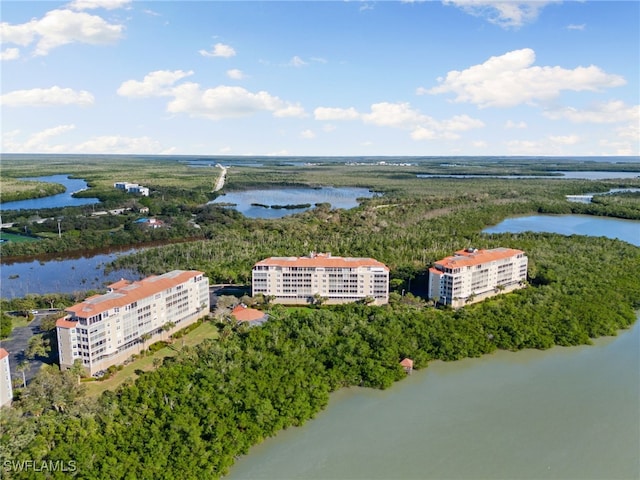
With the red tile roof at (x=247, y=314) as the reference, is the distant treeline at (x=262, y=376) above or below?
below

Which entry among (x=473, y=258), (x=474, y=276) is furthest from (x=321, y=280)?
(x=473, y=258)

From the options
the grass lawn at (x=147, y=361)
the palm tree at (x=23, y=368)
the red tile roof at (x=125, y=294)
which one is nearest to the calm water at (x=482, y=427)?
the grass lawn at (x=147, y=361)

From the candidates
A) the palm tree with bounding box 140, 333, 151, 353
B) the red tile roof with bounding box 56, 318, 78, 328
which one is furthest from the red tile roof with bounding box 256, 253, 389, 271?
the red tile roof with bounding box 56, 318, 78, 328

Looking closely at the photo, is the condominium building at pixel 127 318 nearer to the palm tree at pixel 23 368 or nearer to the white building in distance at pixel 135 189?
the palm tree at pixel 23 368

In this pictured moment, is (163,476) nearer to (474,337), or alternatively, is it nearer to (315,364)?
Result: (315,364)

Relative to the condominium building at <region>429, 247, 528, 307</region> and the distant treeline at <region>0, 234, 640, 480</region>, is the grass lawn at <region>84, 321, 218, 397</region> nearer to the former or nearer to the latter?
the distant treeline at <region>0, 234, 640, 480</region>

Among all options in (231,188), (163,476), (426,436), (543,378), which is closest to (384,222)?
(543,378)
